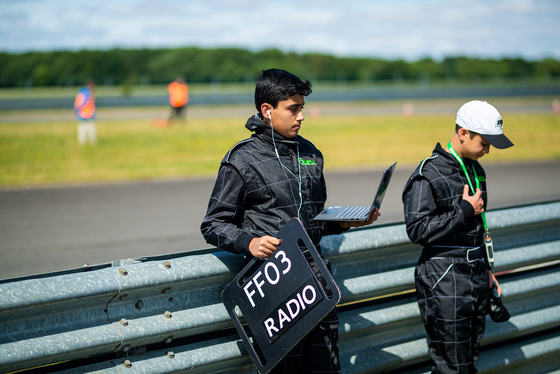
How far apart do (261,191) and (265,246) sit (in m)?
0.31

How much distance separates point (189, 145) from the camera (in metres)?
18.8

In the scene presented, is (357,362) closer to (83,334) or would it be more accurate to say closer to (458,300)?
(458,300)

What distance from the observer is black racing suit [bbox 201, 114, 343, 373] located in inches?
113

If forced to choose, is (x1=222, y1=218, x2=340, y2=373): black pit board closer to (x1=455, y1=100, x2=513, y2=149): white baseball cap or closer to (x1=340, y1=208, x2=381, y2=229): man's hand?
(x1=340, y1=208, x2=381, y2=229): man's hand

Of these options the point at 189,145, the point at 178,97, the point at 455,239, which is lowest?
the point at 189,145

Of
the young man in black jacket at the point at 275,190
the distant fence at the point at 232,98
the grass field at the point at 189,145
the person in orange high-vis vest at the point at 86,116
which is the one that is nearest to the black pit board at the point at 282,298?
the young man in black jacket at the point at 275,190

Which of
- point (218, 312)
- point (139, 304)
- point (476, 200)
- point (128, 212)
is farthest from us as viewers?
point (128, 212)

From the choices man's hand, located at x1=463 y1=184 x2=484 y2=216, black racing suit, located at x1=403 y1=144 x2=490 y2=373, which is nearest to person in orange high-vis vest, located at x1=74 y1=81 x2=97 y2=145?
black racing suit, located at x1=403 y1=144 x2=490 y2=373

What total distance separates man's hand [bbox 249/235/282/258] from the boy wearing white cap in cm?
93

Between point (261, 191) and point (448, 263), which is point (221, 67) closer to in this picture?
point (448, 263)

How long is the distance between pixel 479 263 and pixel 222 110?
3294 cm

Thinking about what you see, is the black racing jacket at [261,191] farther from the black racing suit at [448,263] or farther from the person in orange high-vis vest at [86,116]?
the person in orange high-vis vest at [86,116]

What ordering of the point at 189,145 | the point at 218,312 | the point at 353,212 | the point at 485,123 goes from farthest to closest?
the point at 189,145
the point at 485,123
the point at 353,212
the point at 218,312

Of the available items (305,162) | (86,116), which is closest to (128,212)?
(305,162)
